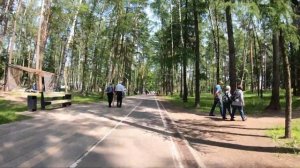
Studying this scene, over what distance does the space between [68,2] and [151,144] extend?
81.7ft

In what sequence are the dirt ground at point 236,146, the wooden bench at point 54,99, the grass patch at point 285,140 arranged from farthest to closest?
the wooden bench at point 54,99, the grass patch at point 285,140, the dirt ground at point 236,146

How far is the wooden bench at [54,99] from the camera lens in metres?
23.8

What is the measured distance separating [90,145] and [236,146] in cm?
423

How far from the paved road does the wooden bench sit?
6.63 m

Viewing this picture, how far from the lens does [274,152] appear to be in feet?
36.6

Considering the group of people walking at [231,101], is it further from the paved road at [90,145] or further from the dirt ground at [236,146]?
the paved road at [90,145]

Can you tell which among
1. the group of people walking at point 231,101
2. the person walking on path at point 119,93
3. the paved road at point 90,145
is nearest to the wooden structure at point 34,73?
the person walking on path at point 119,93

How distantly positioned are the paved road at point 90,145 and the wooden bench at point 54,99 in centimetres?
663

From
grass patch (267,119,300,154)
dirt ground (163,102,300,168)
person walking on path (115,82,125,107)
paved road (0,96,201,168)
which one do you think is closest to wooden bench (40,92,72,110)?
person walking on path (115,82,125,107)

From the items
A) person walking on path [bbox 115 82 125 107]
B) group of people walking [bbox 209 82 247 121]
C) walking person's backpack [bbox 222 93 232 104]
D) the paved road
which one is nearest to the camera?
the paved road

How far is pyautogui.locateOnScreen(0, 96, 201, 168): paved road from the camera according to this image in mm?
9500

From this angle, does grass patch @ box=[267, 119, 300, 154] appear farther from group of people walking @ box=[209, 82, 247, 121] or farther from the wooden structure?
the wooden structure

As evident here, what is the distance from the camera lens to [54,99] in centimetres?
2597

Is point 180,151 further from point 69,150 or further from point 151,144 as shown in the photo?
point 69,150
